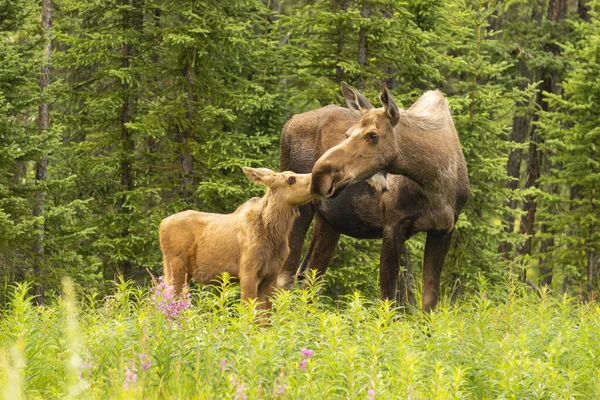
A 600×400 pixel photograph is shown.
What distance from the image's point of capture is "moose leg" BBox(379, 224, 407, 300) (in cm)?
993

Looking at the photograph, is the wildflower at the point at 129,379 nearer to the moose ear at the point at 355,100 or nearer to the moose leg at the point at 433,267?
the moose ear at the point at 355,100

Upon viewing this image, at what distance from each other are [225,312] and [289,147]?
5244mm

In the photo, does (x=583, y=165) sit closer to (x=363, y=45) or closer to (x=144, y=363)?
(x=363, y=45)

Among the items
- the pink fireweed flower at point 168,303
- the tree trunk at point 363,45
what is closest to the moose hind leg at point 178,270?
the pink fireweed flower at point 168,303

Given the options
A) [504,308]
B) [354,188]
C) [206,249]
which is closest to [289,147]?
[354,188]

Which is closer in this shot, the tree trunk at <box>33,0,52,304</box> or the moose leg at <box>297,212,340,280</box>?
the moose leg at <box>297,212,340,280</box>

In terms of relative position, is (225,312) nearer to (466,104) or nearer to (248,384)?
(248,384)

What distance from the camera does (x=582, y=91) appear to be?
2130cm

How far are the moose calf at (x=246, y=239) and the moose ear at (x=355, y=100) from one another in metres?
0.89

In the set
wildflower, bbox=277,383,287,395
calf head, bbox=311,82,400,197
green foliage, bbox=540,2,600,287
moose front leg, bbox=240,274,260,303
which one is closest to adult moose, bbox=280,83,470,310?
calf head, bbox=311,82,400,197

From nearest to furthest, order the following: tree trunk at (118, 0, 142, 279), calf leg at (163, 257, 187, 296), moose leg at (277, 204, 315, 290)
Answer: calf leg at (163, 257, 187, 296), moose leg at (277, 204, 315, 290), tree trunk at (118, 0, 142, 279)

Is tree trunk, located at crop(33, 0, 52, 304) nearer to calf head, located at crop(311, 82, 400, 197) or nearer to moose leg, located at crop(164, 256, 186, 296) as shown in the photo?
moose leg, located at crop(164, 256, 186, 296)

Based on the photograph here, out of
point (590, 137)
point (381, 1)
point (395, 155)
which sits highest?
point (381, 1)

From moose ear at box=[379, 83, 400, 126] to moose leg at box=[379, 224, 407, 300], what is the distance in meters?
1.26
